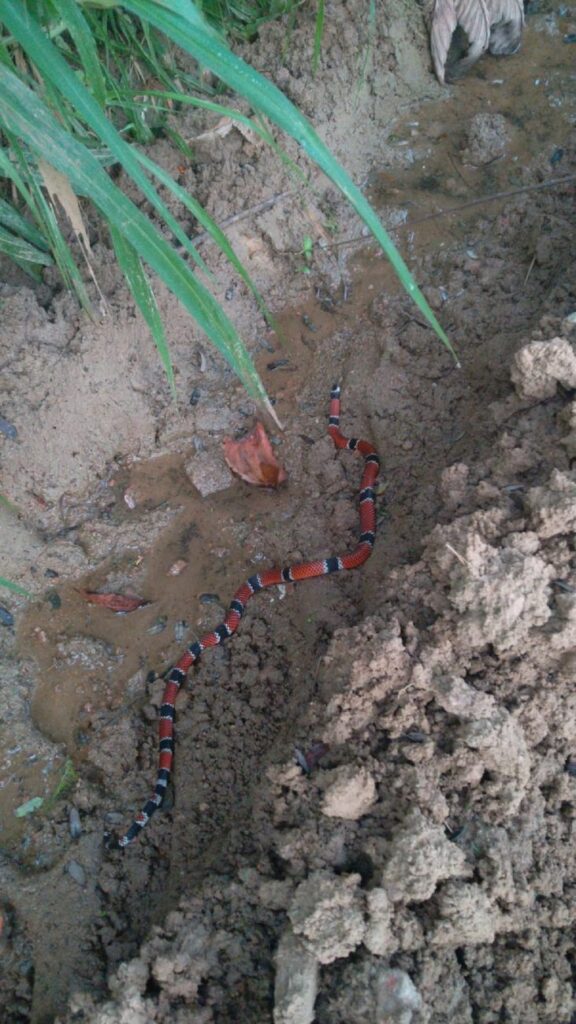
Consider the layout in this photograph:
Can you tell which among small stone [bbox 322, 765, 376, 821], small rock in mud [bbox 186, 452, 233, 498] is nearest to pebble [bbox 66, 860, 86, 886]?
small stone [bbox 322, 765, 376, 821]

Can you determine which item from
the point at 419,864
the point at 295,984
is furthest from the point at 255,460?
the point at 295,984

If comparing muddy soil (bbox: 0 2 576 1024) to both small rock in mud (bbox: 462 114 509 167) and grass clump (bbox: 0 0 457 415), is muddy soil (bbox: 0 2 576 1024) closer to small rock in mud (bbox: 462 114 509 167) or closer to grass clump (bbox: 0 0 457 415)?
small rock in mud (bbox: 462 114 509 167)


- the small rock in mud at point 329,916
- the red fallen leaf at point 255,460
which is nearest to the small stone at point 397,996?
the small rock in mud at point 329,916

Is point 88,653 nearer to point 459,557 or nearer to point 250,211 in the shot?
point 459,557

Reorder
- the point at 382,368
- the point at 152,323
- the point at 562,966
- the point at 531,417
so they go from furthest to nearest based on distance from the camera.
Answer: the point at 382,368 < the point at 531,417 < the point at 152,323 < the point at 562,966

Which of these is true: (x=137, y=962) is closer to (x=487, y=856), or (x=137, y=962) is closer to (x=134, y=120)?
(x=487, y=856)

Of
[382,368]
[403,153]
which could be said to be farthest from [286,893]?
[403,153]

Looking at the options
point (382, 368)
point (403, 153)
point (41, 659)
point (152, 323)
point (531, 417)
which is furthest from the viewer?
point (403, 153)
